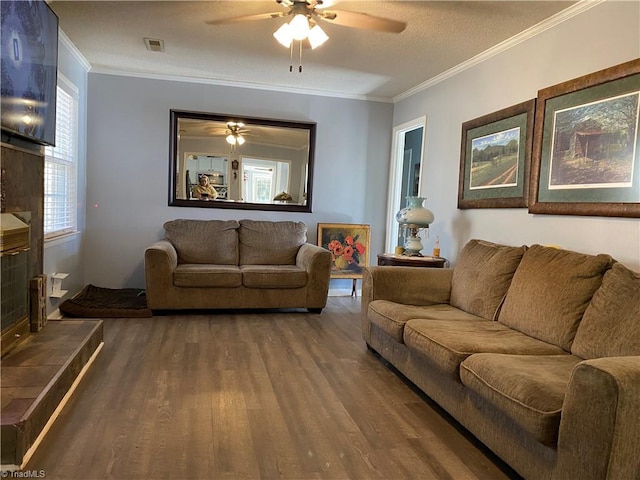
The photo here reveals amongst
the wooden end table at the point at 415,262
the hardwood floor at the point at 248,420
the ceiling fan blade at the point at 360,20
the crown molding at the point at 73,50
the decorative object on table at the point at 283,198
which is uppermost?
Answer: the crown molding at the point at 73,50

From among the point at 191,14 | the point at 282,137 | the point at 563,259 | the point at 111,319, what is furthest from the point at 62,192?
the point at 563,259

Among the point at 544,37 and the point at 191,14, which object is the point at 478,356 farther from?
the point at 191,14

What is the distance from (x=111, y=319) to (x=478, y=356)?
3.23 m

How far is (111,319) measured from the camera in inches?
157

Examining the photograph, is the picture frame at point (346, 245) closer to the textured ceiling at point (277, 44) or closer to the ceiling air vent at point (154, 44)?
the textured ceiling at point (277, 44)

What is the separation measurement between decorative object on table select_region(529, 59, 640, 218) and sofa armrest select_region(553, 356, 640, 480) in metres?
1.35

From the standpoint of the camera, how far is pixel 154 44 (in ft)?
12.8

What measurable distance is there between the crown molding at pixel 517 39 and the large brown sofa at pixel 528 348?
5.13 ft

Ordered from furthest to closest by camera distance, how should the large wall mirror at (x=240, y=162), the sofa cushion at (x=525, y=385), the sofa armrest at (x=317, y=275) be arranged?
the large wall mirror at (x=240, y=162)
the sofa armrest at (x=317, y=275)
the sofa cushion at (x=525, y=385)

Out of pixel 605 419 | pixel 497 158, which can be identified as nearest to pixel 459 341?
pixel 605 419

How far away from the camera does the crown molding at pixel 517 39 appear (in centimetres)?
283

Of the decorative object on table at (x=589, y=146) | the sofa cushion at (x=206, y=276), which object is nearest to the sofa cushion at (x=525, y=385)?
the decorative object on table at (x=589, y=146)

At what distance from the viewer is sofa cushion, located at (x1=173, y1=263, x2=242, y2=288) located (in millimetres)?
4129

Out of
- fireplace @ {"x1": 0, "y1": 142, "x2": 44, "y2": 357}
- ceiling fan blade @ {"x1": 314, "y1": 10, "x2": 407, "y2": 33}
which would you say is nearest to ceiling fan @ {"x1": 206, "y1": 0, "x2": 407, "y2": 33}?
ceiling fan blade @ {"x1": 314, "y1": 10, "x2": 407, "y2": 33}
